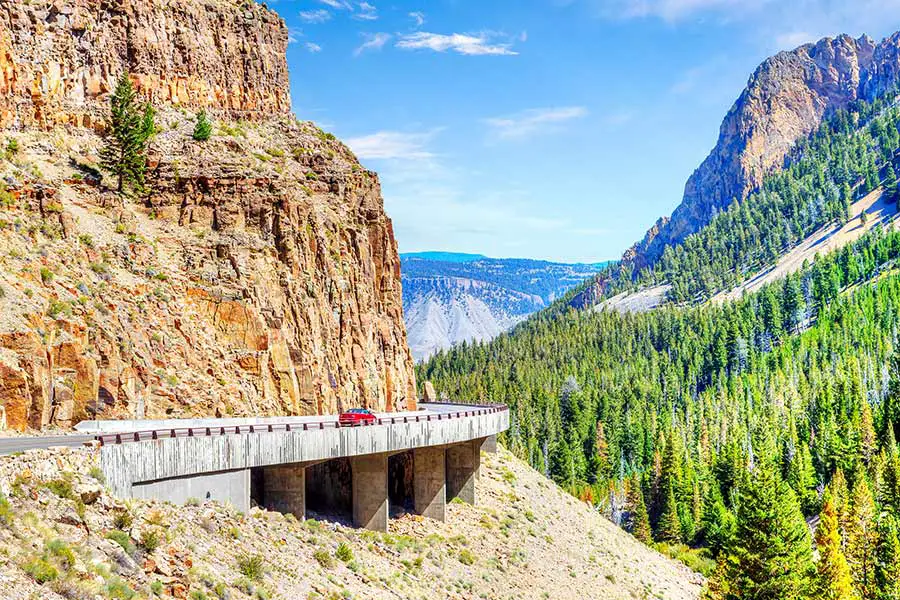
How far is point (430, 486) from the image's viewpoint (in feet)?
169

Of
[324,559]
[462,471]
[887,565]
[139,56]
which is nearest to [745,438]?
[887,565]

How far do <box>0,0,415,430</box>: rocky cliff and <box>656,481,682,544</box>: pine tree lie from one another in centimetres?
4342

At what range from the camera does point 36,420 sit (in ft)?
118

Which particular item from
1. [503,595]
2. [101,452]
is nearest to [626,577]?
[503,595]

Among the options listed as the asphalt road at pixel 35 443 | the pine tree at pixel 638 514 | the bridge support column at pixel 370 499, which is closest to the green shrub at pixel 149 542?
the asphalt road at pixel 35 443

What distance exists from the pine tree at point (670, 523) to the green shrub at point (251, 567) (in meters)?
73.9

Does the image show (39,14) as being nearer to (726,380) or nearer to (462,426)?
(462,426)

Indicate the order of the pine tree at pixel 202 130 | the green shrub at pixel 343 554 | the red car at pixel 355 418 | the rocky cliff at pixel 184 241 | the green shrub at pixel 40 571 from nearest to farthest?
the green shrub at pixel 40 571
the green shrub at pixel 343 554
the rocky cliff at pixel 184 241
the red car at pixel 355 418
the pine tree at pixel 202 130

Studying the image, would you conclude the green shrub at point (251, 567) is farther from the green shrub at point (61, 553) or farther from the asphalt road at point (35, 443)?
the green shrub at point (61, 553)

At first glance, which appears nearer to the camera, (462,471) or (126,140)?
(126,140)

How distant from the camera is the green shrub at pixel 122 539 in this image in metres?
24.8

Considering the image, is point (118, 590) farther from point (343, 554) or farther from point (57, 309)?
point (57, 309)

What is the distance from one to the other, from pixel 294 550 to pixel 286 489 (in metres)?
4.69

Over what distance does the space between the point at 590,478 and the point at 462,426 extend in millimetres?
81782
